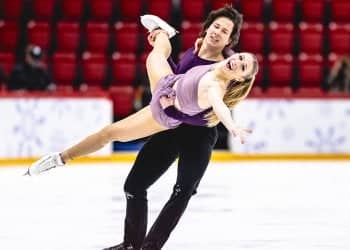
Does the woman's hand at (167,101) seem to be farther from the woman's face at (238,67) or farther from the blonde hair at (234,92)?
the woman's face at (238,67)

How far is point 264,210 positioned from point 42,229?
6.37 feet

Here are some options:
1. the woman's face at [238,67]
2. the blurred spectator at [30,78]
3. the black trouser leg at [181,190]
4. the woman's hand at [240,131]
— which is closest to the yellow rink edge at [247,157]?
the blurred spectator at [30,78]

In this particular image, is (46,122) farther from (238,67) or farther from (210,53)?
(238,67)

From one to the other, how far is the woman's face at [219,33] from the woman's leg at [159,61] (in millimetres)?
271

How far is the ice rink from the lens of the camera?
16.9 ft

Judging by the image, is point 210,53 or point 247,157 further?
point 247,157

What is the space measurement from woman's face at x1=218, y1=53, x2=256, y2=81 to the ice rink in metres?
1.27

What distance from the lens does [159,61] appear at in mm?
4617

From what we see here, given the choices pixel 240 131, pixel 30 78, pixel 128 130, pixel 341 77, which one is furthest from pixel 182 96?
pixel 341 77

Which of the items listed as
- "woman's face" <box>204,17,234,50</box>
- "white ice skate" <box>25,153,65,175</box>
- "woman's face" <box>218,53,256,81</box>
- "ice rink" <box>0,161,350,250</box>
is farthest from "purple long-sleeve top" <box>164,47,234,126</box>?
"ice rink" <box>0,161,350,250</box>

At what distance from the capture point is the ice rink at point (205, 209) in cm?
514

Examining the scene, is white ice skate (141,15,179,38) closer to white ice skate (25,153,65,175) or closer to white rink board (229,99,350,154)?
white ice skate (25,153,65,175)

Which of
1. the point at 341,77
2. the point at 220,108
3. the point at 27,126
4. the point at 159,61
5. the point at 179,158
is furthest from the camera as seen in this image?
the point at 341,77

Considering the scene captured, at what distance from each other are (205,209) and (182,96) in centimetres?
275
